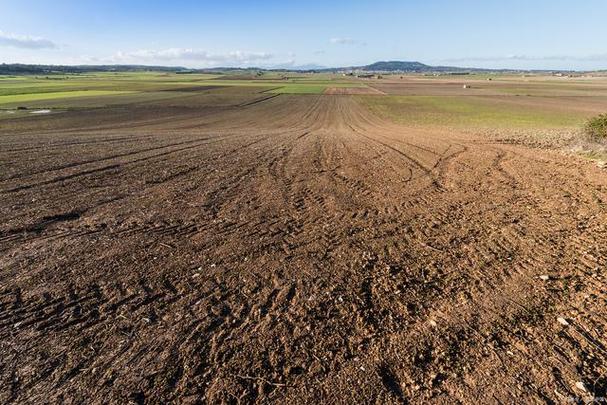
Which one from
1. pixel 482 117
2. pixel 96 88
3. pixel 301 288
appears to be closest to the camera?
pixel 301 288

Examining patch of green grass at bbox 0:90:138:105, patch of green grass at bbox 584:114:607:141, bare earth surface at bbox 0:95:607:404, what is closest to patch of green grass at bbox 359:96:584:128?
patch of green grass at bbox 584:114:607:141

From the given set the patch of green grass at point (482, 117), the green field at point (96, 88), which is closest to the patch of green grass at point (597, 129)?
the patch of green grass at point (482, 117)

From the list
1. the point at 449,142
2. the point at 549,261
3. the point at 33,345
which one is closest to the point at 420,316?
the point at 549,261

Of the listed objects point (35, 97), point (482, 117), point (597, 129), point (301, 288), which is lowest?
point (35, 97)

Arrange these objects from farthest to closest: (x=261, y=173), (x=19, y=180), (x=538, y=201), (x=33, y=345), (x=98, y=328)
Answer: (x=261, y=173) < (x=19, y=180) < (x=538, y=201) < (x=98, y=328) < (x=33, y=345)

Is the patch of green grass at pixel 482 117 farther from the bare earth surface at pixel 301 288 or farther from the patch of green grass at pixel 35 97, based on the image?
the patch of green grass at pixel 35 97

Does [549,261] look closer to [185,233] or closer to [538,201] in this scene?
[538,201]

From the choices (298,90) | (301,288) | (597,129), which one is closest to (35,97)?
Answer: (298,90)

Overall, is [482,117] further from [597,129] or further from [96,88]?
[96,88]

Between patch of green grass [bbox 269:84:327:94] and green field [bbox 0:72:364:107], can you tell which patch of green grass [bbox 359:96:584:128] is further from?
green field [bbox 0:72:364:107]
